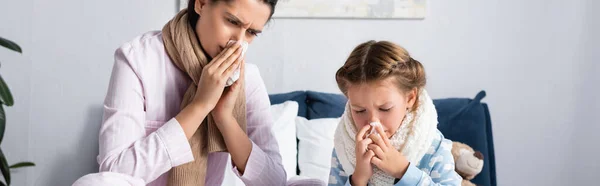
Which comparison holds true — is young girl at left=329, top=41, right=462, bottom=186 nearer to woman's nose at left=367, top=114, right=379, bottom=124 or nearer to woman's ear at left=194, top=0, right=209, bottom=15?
woman's nose at left=367, top=114, right=379, bottom=124

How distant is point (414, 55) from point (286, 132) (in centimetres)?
79

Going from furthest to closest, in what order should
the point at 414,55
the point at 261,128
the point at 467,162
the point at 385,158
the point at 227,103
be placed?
1. the point at 414,55
2. the point at 467,162
3. the point at 261,128
4. the point at 227,103
5. the point at 385,158

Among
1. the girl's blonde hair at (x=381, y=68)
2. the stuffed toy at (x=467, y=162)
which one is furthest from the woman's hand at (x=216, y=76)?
the stuffed toy at (x=467, y=162)

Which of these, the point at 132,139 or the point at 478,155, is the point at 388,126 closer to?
the point at 132,139

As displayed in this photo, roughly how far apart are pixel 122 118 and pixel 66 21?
4.76 ft

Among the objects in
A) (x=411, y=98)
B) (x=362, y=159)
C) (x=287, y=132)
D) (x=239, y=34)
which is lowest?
(x=287, y=132)

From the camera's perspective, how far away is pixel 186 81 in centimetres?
177

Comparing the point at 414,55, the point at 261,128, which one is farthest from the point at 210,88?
the point at 414,55

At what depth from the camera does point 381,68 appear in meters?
1.60

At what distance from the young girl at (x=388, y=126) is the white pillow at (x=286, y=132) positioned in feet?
2.75

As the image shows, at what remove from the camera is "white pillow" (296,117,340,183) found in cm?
265

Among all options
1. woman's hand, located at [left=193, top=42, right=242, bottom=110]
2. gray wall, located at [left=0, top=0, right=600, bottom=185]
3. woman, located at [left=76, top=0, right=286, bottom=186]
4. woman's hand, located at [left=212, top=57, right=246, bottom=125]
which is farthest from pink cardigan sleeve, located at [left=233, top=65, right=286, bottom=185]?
gray wall, located at [left=0, top=0, right=600, bottom=185]

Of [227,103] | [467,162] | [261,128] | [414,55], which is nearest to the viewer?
[227,103]

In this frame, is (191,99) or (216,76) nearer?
(216,76)
